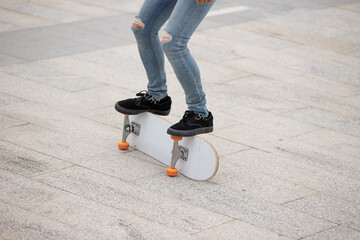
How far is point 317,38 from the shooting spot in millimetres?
8797

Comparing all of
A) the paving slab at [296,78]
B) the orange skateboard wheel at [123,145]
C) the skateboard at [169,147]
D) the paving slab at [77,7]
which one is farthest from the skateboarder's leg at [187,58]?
the paving slab at [77,7]

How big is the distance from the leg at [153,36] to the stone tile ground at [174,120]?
0.59 meters

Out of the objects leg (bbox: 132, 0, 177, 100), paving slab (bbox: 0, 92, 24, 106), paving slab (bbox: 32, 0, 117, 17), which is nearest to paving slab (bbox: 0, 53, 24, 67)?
paving slab (bbox: 0, 92, 24, 106)

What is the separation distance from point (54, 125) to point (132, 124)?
2.57 ft

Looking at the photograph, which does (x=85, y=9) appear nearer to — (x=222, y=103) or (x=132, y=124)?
(x=222, y=103)

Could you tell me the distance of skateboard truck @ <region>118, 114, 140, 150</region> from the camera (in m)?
4.55

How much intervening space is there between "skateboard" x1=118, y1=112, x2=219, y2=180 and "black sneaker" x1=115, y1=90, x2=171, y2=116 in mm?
67

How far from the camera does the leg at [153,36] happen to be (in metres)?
4.19

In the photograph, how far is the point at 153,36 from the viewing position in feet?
14.1

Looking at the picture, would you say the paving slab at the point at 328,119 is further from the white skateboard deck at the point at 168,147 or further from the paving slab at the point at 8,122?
the paving slab at the point at 8,122

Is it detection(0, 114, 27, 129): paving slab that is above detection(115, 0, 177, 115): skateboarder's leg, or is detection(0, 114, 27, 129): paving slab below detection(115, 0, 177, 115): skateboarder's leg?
below

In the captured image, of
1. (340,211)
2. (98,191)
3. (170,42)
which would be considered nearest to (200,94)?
(170,42)

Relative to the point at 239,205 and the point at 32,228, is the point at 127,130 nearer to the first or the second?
the point at 239,205

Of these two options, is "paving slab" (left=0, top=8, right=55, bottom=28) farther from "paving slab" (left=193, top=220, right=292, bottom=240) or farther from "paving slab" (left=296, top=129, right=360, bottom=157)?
"paving slab" (left=193, top=220, right=292, bottom=240)
